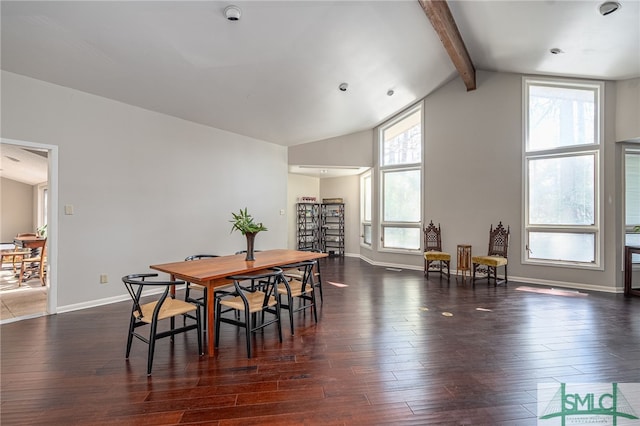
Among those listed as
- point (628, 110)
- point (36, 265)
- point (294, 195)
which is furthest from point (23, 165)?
point (628, 110)

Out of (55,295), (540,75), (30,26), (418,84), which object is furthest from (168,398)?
(540,75)

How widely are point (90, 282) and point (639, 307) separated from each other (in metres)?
7.45

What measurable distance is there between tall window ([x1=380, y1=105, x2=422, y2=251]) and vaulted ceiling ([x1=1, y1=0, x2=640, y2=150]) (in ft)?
4.65

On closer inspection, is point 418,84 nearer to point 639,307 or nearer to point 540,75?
Answer: point 540,75

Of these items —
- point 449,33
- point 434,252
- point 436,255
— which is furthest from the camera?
point 434,252

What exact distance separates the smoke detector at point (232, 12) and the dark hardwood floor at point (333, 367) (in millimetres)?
3281

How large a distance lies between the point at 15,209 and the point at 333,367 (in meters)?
11.7

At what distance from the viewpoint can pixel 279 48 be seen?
3.97 meters

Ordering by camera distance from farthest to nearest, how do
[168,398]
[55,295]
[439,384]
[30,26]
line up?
[55,295] → [30,26] → [439,384] → [168,398]

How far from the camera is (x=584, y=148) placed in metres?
5.37

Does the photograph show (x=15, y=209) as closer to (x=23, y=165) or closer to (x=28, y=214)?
(x=28, y=214)

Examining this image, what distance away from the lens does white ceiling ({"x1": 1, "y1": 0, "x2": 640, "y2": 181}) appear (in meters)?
3.17

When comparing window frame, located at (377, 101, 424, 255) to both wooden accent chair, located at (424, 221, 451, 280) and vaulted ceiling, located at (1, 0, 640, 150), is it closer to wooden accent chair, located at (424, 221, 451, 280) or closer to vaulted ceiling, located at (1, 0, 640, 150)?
wooden accent chair, located at (424, 221, 451, 280)

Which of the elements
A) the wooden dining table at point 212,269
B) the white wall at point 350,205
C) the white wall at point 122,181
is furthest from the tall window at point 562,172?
the white wall at point 122,181
